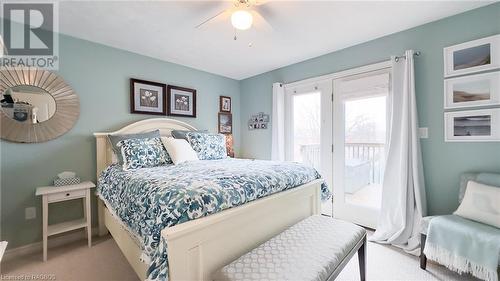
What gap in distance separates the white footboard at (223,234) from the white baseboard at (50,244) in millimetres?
2072

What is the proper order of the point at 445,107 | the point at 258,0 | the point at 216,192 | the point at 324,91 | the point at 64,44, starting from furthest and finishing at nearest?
1. the point at 324,91
2. the point at 64,44
3. the point at 445,107
4. the point at 258,0
5. the point at 216,192

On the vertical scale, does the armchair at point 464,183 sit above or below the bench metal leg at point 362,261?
above

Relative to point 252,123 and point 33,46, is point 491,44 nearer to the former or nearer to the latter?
point 252,123

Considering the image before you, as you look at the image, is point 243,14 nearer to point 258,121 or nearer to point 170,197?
point 170,197

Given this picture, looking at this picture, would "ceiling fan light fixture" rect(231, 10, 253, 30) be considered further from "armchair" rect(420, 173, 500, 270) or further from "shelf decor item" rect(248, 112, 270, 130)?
"armchair" rect(420, 173, 500, 270)

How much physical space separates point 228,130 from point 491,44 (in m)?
3.45

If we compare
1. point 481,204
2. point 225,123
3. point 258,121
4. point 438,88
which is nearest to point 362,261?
point 481,204

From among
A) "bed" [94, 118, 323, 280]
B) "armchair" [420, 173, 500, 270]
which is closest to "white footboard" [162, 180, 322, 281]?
"bed" [94, 118, 323, 280]

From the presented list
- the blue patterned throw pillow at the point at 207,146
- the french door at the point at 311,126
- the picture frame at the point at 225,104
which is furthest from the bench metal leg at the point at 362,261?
the picture frame at the point at 225,104

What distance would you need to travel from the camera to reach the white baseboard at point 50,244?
216 cm

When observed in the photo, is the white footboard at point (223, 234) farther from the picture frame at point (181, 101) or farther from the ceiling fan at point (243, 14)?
the picture frame at point (181, 101)

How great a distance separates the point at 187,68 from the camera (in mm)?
3541

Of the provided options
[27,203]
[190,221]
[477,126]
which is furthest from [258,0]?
[27,203]

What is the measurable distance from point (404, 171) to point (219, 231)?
2.04 meters
